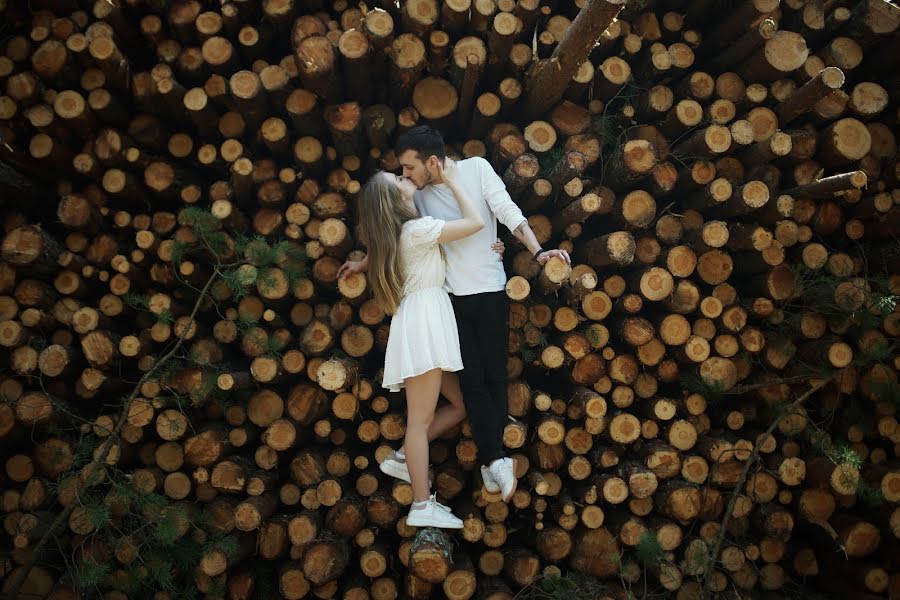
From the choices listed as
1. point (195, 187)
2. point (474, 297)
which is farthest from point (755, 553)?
point (195, 187)

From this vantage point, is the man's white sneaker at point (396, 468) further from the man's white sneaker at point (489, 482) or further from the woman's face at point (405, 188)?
the woman's face at point (405, 188)

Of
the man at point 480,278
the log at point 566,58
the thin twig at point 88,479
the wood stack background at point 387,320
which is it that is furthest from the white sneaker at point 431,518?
the log at point 566,58

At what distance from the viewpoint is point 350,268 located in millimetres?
3486

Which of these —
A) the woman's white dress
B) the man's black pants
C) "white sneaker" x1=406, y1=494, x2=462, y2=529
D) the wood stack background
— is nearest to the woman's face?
the woman's white dress

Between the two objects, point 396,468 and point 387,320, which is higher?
point 387,320

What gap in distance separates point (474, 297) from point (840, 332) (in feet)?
7.50

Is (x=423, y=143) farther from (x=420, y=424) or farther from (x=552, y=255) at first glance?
(x=420, y=424)

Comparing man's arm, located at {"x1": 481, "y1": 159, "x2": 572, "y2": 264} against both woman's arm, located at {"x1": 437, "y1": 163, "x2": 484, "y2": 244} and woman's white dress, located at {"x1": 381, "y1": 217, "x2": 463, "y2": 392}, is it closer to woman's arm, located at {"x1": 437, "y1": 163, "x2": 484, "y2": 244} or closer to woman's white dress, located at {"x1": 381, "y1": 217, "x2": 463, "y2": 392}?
woman's arm, located at {"x1": 437, "y1": 163, "x2": 484, "y2": 244}

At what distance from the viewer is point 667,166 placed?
3605mm

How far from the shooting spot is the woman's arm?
319 centimetres

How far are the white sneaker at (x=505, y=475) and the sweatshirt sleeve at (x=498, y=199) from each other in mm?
1341

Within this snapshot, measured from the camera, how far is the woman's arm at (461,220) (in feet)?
10.5

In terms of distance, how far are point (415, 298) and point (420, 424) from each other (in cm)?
71

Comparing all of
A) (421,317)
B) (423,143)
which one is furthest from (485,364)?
(423,143)
